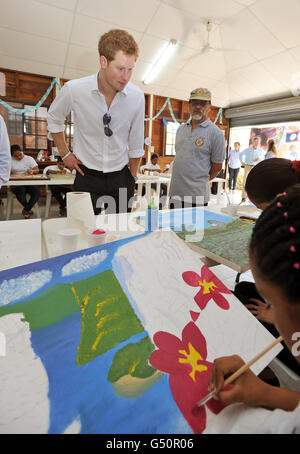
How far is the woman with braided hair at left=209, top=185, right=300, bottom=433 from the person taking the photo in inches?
15.7

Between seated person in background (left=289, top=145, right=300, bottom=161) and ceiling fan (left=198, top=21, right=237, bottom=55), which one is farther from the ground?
ceiling fan (left=198, top=21, right=237, bottom=55)

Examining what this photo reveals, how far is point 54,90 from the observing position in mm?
5902

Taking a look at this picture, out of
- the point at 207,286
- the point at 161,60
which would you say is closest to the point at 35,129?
the point at 161,60

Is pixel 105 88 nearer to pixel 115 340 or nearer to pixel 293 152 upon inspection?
pixel 115 340

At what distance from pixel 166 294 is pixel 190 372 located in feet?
0.78

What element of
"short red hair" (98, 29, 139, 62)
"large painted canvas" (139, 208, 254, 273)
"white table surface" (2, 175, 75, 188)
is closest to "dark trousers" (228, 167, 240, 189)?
"white table surface" (2, 175, 75, 188)

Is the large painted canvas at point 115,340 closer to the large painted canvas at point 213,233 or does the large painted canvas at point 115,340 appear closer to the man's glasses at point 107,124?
the large painted canvas at point 213,233

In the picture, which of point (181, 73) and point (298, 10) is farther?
point (181, 73)

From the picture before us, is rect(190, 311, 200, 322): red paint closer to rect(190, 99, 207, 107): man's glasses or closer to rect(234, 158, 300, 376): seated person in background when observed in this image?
rect(234, 158, 300, 376): seated person in background

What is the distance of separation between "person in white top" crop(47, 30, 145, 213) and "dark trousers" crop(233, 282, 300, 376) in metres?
0.85

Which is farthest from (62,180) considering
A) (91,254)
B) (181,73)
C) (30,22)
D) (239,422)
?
(181,73)

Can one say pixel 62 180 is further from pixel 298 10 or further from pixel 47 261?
pixel 298 10

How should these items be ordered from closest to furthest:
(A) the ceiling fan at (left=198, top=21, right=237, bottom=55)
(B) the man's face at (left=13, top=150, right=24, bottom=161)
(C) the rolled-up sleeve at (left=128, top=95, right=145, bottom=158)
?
(C) the rolled-up sleeve at (left=128, top=95, right=145, bottom=158), (B) the man's face at (left=13, top=150, right=24, bottom=161), (A) the ceiling fan at (left=198, top=21, right=237, bottom=55)

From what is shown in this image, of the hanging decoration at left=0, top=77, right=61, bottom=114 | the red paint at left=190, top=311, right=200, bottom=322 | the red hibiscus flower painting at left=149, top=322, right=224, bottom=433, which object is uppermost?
the hanging decoration at left=0, top=77, right=61, bottom=114
